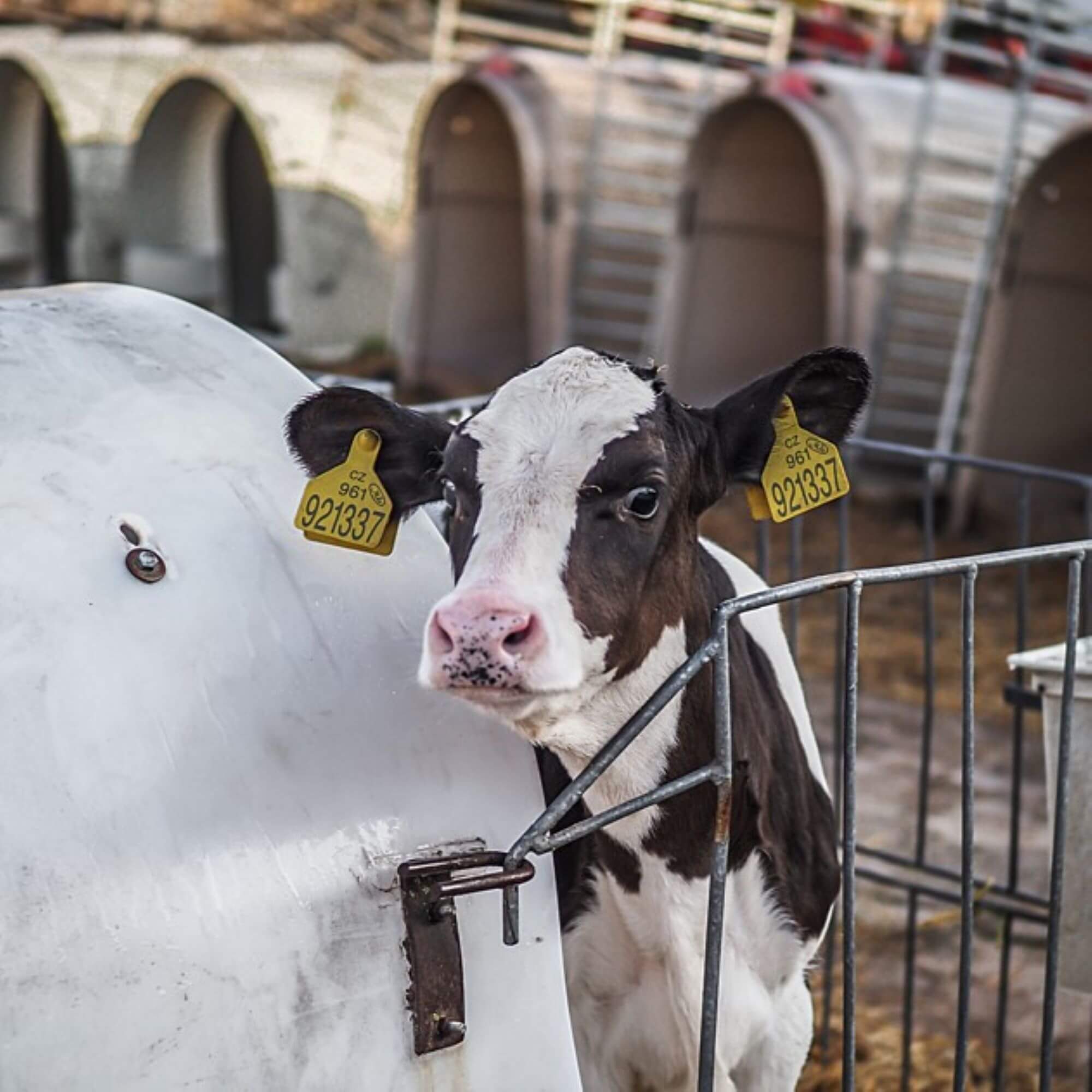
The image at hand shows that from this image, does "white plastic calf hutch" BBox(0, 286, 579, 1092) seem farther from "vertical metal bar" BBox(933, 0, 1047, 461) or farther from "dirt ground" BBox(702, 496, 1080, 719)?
"vertical metal bar" BBox(933, 0, 1047, 461)

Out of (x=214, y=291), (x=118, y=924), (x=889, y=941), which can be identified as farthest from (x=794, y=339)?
(x=118, y=924)

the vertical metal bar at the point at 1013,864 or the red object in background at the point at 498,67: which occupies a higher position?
the red object in background at the point at 498,67

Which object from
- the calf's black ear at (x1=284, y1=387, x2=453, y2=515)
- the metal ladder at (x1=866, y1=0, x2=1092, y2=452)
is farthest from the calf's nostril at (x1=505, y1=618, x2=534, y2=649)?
the metal ladder at (x1=866, y1=0, x2=1092, y2=452)

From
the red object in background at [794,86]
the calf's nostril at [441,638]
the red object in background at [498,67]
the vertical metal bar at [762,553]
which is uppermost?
the red object in background at [794,86]

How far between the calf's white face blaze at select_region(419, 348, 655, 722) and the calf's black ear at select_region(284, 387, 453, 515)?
0.14 metres

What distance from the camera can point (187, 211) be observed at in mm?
13305

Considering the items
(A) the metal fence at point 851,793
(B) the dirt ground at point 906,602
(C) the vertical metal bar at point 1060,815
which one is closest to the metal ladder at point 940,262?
(B) the dirt ground at point 906,602

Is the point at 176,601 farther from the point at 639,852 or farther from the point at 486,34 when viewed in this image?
the point at 486,34

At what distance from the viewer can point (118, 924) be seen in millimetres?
1706

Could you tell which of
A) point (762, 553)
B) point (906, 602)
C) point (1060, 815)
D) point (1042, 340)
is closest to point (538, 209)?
point (1042, 340)

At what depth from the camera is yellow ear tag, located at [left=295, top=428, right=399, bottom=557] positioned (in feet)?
7.05

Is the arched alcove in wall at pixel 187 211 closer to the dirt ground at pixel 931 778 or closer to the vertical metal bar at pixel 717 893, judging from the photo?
the dirt ground at pixel 931 778

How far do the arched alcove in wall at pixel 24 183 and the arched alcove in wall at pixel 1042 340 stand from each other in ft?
27.1

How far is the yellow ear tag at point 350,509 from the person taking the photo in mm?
2148
